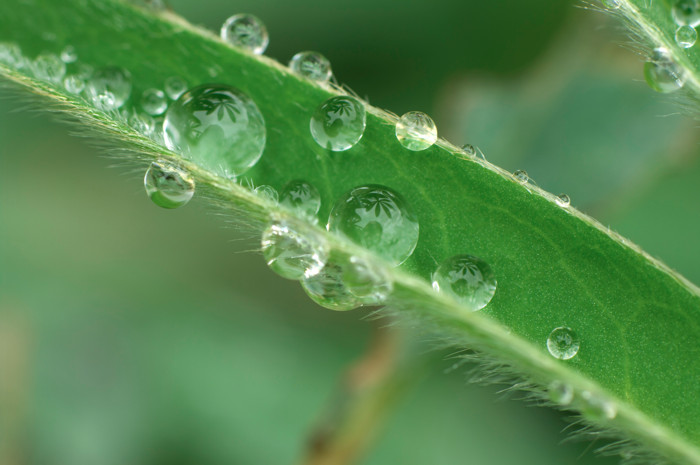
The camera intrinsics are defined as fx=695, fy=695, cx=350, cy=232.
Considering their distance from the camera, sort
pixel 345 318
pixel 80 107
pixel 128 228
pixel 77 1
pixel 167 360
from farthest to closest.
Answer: pixel 128 228, pixel 345 318, pixel 167 360, pixel 77 1, pixel 80 107

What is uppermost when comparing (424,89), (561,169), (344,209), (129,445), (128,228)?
(424,89)

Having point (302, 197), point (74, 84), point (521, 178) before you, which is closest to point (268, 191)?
point (302, 197)

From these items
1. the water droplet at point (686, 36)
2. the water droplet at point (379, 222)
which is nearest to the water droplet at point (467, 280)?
the water droplet at point (379, 222)

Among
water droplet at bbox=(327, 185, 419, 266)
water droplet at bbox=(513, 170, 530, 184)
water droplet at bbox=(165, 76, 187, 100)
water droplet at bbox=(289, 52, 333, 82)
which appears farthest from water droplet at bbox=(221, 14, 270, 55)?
water droplet at bbox=(513, 170, 530, 184)

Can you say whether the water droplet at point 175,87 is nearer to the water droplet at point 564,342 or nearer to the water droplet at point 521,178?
the water droplet at point 521,178

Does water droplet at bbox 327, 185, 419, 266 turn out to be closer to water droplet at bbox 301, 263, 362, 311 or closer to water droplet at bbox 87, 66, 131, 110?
water droplet at bbox 301, 263, 362, 311

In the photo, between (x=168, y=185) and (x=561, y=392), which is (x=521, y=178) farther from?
(x=168, y=185)

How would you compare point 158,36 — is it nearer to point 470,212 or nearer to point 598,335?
point 470,212

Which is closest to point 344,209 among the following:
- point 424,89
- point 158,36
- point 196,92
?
point 196,92
